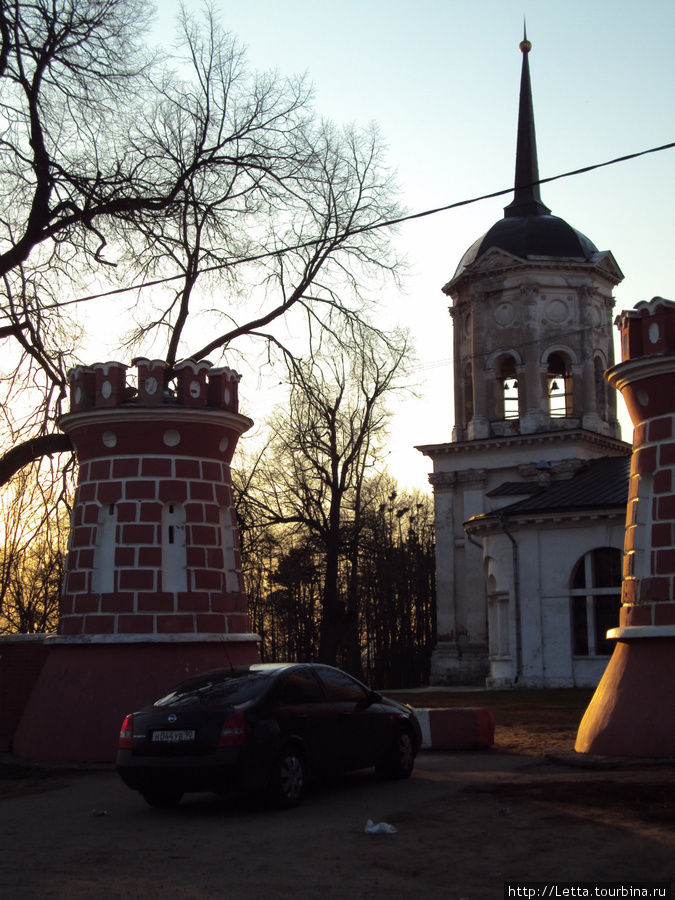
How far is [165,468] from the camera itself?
55.9 feet

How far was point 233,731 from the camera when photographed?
34.0 ft

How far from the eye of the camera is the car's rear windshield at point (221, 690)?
10953mm

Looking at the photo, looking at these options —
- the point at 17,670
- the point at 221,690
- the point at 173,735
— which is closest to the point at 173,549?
the point at 17,670

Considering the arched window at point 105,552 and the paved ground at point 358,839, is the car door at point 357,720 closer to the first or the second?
the paved ground at point 358,839

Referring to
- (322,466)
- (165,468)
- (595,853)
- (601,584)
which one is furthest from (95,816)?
(322,466)

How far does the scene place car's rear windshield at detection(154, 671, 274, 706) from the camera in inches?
431

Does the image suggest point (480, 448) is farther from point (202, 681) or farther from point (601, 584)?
point (202, 681)

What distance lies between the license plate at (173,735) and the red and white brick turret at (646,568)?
5847mm

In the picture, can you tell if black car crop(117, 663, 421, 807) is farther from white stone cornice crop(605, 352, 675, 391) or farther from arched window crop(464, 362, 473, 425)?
arched window crop(464, 362, 473, 425)

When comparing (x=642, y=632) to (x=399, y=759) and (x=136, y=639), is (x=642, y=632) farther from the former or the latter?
(x=136, y=639)

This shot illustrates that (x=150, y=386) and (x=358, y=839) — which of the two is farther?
(x=150, y=386)

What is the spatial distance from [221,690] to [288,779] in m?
1.23

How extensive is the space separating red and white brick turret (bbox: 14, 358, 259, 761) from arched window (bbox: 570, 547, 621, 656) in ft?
57.6

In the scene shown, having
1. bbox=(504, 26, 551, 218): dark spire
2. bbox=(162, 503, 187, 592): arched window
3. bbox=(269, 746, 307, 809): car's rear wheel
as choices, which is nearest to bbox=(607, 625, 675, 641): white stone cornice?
bbox=(269, 746, 307, 809): car's rear wheel
